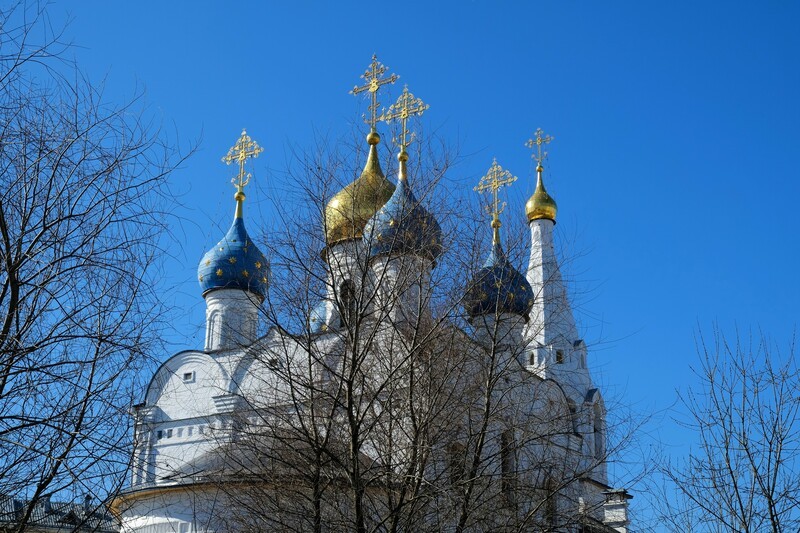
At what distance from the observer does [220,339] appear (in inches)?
898

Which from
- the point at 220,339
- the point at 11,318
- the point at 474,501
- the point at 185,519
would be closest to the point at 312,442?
the point at 474,501

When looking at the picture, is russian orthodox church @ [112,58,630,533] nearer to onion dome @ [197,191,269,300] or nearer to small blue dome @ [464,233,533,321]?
small blue dome @ [464,233,533,321]

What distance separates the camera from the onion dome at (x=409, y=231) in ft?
29.4

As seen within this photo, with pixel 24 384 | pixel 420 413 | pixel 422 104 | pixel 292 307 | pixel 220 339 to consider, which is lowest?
pixel 24 384

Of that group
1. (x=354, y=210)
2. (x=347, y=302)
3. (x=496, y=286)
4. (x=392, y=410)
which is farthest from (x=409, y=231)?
(x=392, y=410)

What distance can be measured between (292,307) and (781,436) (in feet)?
14.6

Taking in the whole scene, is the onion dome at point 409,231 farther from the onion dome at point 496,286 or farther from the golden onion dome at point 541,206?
the golden onion dome at point 541,206

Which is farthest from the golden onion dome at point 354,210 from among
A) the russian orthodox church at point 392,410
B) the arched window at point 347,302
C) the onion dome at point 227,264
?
the onion dome at point 227,264

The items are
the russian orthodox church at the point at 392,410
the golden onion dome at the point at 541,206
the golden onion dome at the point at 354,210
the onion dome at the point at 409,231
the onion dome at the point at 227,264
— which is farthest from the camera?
the golden onion dome at the point at 541,206

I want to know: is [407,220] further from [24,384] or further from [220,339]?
[220,339]

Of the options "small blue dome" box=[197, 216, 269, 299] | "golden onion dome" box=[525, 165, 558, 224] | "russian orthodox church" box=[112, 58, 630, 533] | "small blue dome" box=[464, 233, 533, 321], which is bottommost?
"russian orthodox church" box=[112, 58, 630, 533]

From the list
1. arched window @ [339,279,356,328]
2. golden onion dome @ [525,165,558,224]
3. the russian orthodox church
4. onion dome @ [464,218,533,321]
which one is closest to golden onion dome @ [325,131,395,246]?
the russian orthodox church

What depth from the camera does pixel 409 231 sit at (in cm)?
916

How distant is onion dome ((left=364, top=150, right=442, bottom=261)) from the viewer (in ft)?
29.4
